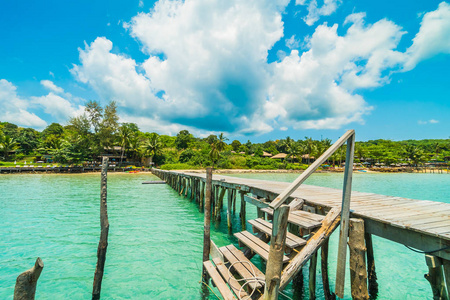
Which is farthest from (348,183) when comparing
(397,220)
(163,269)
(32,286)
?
(163,269)

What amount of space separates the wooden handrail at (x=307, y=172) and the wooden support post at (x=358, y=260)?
119cm

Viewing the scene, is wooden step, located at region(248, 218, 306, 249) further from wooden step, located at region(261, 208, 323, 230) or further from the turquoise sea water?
the turquoise sea water

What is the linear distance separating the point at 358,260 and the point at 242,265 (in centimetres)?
177

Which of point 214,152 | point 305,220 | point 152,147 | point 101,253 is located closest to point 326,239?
point 305,220

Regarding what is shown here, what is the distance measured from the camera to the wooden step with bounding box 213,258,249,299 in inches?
118

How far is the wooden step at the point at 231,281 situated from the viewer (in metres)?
2.99

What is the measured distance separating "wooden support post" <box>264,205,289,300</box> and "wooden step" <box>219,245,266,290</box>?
1.38 feet

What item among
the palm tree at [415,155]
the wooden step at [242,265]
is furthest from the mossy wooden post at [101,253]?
the palm tree at [415,155]

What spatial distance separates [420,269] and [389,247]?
159 cm

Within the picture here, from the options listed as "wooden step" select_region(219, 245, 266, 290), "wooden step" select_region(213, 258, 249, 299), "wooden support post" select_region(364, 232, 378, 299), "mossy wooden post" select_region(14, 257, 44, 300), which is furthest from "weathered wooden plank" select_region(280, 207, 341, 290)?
"mossy wooden post" select_region(14, 257, 44, 300)

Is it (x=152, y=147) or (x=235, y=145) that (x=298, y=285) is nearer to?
(x=152, y=147)

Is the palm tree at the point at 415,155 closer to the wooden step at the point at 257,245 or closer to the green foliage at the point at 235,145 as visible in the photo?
the green foliage at the point at 235,145

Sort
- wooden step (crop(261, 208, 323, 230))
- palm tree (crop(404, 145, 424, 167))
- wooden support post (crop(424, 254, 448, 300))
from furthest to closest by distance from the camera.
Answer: palm tree (crop(404, 145, 424, 167)) < wooden step (crop(261, 208, 323, 230)) < wooden support post (crop(424, 254, 448, 300))

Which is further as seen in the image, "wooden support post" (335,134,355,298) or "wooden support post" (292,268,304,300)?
"wooden support post" (292,268,304,300)
